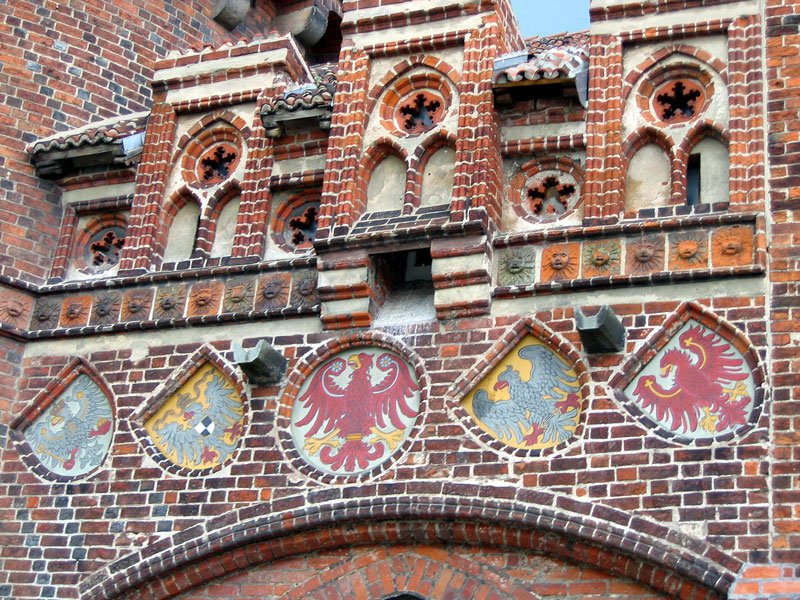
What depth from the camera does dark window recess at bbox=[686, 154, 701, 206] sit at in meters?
12.5

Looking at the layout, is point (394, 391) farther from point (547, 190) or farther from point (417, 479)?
point (547, 190)

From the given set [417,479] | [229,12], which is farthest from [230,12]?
[417,479]

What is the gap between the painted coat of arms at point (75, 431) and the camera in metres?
13.4

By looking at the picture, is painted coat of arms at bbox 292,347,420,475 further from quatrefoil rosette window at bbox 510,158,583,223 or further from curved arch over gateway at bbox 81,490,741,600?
quatrefoil rosette window at bbox 510,158,583,223

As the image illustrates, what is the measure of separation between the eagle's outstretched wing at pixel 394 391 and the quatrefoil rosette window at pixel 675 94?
2630mm

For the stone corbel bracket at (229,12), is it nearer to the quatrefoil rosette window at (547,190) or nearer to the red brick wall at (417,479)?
the red brick wall at (417,479)

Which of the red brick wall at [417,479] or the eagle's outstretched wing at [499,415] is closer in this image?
the red brick wall at [417,479]

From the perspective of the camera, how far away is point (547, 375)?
12.1 m

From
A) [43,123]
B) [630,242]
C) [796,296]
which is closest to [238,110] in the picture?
[43,123]

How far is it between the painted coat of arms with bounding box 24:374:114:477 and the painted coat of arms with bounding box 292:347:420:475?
5.71ft

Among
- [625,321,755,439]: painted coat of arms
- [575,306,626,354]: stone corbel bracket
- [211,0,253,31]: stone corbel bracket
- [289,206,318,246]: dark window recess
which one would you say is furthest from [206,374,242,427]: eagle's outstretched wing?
[211,0,253,31]: stone corbel bracket

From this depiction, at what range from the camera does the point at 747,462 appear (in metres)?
11.2

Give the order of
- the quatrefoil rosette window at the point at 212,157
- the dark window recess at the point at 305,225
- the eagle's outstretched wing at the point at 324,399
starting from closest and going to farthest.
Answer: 1. the eagle's outstretched wing at the point at 324,399
2. the dark window recess at the point at 305,225
3. the quatrefoil rosette window at the point at 212,157

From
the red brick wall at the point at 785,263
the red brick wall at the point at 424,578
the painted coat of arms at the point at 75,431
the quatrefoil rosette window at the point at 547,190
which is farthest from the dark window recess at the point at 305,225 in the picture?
the red brick wall at the point at 785,263
